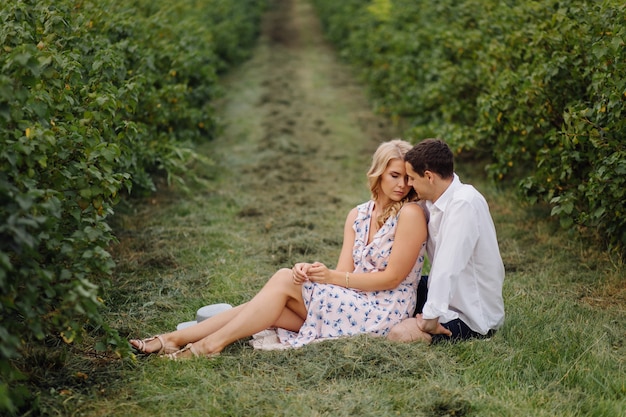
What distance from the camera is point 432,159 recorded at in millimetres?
4219

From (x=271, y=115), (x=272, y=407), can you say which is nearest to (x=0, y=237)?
(x=272, y=407)

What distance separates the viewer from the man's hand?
4.23 meters

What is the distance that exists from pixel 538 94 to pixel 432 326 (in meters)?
3.00

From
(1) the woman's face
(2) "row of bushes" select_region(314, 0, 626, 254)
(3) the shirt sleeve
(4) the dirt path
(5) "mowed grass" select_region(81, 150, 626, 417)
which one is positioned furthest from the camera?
(4) the dirt path

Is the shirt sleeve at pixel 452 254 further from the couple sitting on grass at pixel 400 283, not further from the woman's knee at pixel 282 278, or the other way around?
the woman's knee at pixel 282 278

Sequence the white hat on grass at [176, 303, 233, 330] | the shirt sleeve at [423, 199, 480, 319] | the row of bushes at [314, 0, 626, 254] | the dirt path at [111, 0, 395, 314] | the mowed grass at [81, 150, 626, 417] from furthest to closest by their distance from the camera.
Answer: the dirt path at [111, 0, 395, 314] < the row of bushes at [314, 0, 626, 254] < the white hat on grass at [176, 303, 233, 330] < the shirt sleeve at [423, 199, 480, 319] < the mowed grass at [81, 150, 626, 417]

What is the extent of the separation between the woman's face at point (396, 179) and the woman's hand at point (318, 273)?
24.7 inches

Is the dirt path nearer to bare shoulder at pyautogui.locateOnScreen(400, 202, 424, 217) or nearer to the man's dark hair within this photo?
bare shoulder at pyautogui.locateOnScreen(400, 202, 424, 217)

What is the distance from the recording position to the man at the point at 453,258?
4.11 meters

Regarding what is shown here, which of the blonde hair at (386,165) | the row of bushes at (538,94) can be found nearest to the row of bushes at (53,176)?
the blonde hair at (386,165)

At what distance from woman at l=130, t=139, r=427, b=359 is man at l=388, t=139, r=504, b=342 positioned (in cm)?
12

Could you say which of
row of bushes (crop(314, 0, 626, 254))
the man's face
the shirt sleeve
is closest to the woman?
the man's face

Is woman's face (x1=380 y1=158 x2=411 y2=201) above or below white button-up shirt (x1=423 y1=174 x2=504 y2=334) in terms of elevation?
above

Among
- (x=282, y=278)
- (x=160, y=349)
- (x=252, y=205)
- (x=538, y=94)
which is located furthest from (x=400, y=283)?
(x=252, y=205)
